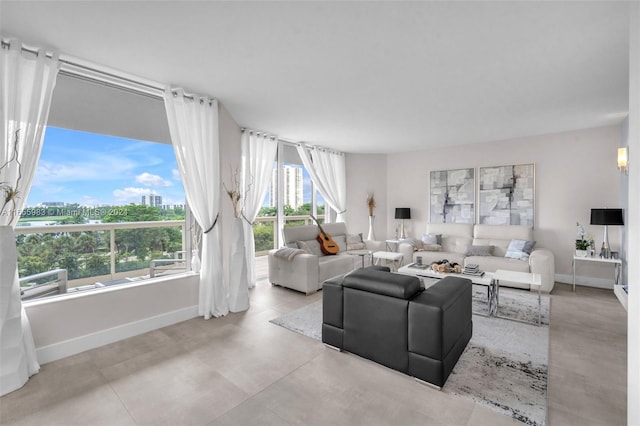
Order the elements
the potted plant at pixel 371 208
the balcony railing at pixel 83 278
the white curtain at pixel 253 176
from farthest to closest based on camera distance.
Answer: the potted plant at pixel 371 208, the white curtain at pixel 253 176, the balcony railing at pixel 83 278

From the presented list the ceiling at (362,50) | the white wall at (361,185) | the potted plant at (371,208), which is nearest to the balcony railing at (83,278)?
the ceiling at (362,50)

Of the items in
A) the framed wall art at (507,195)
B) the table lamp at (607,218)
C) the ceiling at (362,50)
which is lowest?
the table lamp at (607,218)

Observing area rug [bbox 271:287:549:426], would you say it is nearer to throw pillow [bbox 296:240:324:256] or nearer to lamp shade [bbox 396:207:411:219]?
throw pillow [bbox 296:240:324:256]

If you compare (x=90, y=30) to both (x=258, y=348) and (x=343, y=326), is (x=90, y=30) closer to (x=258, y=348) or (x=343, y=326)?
(x=258, y=348)

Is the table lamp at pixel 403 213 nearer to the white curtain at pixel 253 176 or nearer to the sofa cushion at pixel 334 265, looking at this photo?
the sofa cushion at pixel 334 265

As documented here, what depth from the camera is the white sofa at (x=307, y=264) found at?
14.0 feet

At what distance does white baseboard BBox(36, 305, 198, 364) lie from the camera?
2.47 metres

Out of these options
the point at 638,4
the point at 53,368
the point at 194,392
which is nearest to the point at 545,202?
the point at 638,4

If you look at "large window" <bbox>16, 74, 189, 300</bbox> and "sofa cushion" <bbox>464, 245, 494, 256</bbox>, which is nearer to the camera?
"large window" <bbox>16, 74, 189, 300</bbox>

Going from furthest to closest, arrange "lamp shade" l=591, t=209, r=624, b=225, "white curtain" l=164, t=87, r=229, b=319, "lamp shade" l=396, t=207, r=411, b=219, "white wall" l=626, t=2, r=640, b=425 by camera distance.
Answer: "lamp shade" l=396, t=207, r=411, b=219 → "lamp shade" l=591, t=209, r=624, b=225 → "white curtain" l=164, t=87, r=229, b=319 → "white wall" l=626, t=2, r=640, b=425

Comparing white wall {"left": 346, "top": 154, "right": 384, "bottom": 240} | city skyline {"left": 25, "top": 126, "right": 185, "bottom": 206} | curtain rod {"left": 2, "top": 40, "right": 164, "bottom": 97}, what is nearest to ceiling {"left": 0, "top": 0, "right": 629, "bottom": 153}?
curtain rod {"left": 2, "top": 40, "right": 164, "bottom": 97}

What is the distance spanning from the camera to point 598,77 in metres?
2.82

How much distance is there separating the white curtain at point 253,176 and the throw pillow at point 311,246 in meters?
0.78

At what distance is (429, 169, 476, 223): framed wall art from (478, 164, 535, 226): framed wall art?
18cm
